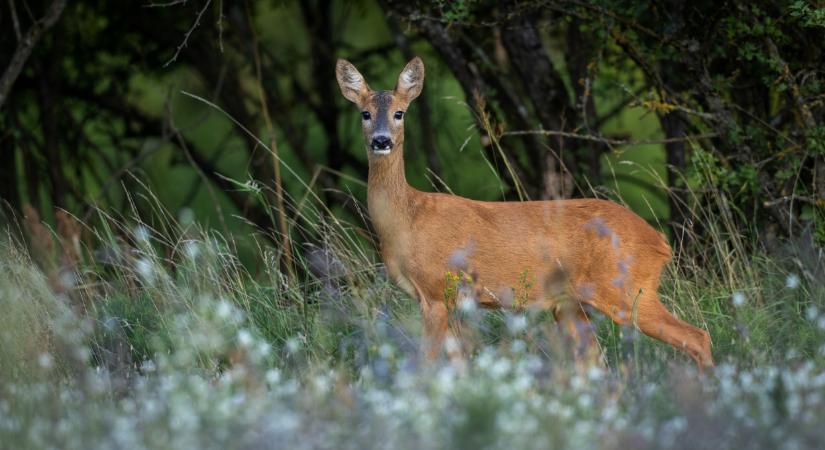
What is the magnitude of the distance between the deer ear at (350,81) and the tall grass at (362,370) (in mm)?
692

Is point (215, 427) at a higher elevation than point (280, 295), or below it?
higher

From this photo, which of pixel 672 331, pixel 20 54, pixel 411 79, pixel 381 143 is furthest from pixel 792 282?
pixel 20 54

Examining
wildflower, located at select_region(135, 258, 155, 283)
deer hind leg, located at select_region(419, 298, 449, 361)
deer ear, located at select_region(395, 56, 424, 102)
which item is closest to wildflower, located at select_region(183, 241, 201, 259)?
wildflower, located at select_region(135, 258, 155, 283)

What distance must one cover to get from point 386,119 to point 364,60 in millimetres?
5977

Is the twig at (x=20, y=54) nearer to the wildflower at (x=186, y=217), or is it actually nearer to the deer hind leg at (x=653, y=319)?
the wildflower at (x=186, y=217)

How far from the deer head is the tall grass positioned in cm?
67

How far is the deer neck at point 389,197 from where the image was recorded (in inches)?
229

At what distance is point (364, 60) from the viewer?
38.9 ft

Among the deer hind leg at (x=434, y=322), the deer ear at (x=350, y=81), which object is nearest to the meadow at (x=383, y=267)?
the deer hind leg at (x=434, y=322)

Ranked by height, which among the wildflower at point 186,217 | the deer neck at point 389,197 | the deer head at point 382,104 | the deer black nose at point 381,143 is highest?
the deer head at point 382,104

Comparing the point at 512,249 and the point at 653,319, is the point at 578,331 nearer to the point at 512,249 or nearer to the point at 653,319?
the point at 653,319

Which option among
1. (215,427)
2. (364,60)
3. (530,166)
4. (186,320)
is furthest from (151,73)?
(215,427)

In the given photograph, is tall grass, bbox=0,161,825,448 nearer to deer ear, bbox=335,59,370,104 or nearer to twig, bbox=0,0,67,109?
deer ear, bbox=335,59,370,104

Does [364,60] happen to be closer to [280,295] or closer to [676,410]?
[280,295]
